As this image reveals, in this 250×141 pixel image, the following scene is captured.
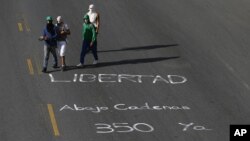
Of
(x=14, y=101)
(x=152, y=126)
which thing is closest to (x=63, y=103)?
(x=14, y=101)

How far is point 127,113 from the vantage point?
81.7 feet

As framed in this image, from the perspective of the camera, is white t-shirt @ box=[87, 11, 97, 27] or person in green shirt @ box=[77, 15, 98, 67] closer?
person in green shirt @ box=[77, 15, 98, 67]

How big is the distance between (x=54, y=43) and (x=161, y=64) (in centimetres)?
416

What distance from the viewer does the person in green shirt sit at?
95.3 feet

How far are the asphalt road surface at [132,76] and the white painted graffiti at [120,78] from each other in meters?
0.04

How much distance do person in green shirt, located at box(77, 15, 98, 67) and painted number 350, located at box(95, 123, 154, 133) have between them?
19.0 feet

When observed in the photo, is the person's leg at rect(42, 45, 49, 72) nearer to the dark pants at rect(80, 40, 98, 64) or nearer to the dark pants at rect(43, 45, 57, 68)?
the dark pants at rect(43, 45, 57, 68)

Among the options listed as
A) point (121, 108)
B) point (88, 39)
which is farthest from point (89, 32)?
point (121, 108)

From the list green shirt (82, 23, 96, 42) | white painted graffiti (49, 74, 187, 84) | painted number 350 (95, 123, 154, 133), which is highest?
green shirt (82, 23, 96, 42)

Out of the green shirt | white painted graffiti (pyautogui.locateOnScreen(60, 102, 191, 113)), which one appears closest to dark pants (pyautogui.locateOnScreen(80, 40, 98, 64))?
the green shirt

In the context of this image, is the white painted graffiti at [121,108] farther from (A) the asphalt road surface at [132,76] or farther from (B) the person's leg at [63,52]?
(B) the person's leg at [63,52]

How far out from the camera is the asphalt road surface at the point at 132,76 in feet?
78.2

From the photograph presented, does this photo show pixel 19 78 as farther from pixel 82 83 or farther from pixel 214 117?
pixel 214 117

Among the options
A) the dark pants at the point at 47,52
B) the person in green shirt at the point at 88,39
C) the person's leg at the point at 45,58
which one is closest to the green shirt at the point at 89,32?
the person in green shirt at the point at 88,39
